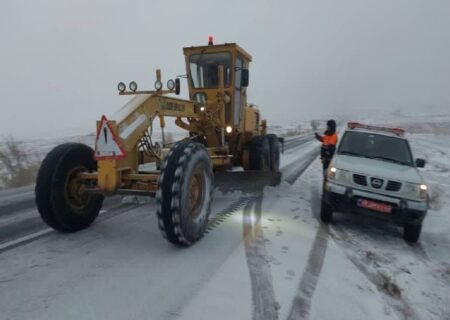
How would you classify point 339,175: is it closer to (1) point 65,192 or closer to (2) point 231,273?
(2) point 231,273

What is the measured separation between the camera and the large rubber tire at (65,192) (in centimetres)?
469

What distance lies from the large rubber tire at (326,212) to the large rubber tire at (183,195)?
236 centimetres

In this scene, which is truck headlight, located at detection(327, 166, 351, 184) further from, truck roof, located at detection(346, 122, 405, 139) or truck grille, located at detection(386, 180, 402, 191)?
truck roof, located at detection(346, 122, 405, 139)

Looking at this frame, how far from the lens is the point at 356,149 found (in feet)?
24.3

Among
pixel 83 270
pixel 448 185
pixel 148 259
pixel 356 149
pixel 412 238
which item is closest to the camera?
pixel 83 270

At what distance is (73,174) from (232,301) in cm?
290

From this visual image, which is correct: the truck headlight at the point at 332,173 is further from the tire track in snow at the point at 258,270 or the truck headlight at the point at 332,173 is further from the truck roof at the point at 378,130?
the truck roof at the point at 378,130


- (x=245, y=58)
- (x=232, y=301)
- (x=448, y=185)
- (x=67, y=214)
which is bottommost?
(x=448, y=185)

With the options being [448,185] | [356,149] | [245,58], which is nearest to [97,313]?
[356,149]

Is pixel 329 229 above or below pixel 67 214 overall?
below

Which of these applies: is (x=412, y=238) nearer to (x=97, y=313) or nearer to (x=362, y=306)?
(x=362, y=306)

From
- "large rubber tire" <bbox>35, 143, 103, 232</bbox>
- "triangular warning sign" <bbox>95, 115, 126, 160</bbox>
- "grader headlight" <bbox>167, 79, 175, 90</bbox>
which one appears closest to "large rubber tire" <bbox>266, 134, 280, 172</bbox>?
"grader headlight" <bbox>167, 79, 175, 90</bbox>

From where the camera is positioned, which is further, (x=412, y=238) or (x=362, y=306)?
(x=412, y=238)

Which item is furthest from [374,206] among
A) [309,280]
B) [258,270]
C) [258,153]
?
[258,153]
